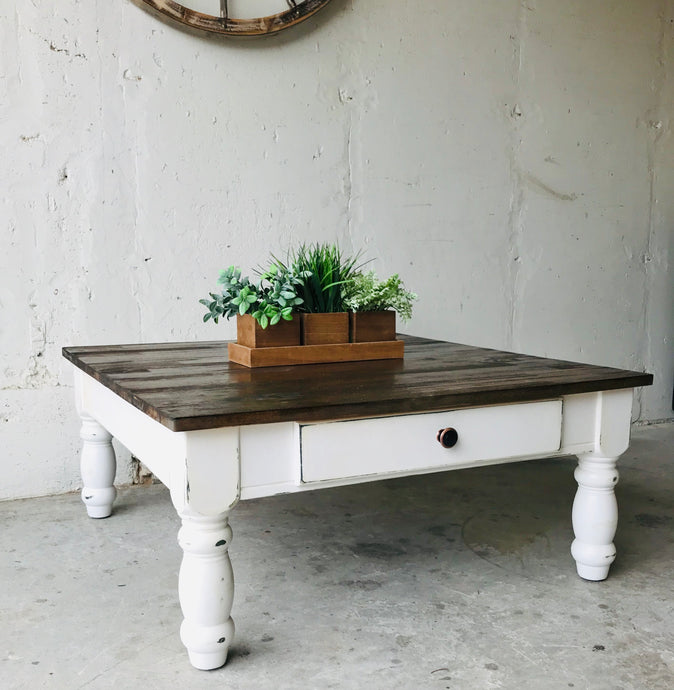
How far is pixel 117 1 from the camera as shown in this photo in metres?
2.81

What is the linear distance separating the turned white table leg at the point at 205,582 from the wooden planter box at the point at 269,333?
60cm

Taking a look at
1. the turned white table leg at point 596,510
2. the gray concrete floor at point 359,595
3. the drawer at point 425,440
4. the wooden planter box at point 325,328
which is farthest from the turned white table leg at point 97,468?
the turned white table leg at point 596,510

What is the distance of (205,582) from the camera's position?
60.5 inches

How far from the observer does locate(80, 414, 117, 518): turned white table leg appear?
247 cm

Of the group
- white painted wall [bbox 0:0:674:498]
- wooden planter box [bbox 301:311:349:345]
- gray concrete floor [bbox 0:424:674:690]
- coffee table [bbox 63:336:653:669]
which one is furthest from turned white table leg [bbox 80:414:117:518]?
wooden planter box [bbox 301:311:349:345]

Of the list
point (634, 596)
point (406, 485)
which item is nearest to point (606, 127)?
point (406, 485)

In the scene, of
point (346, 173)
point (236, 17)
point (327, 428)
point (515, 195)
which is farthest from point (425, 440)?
point (515, 195)

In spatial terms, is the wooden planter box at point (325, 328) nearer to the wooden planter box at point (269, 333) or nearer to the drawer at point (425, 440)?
the wooden planter box at point (269, 333)

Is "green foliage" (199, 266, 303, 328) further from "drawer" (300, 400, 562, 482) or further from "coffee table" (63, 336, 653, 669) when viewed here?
"drawer" (300, 400, 562, 482)

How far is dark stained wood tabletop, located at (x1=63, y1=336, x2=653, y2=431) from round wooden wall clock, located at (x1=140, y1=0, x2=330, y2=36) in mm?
1333

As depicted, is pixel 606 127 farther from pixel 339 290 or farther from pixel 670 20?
pixel 339 290

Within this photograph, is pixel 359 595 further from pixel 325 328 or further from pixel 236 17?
pixel 236 17

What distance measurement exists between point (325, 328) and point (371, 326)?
146 millimetres

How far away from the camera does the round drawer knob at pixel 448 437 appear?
5.60 ft
